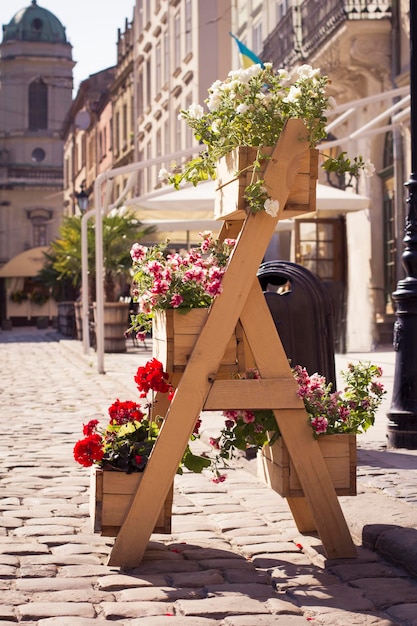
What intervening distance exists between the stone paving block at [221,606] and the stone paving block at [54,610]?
1.11ft

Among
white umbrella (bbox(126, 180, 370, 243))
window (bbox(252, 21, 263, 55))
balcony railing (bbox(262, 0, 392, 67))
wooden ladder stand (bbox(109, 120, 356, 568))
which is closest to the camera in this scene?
wooden ladder stand (bbox(109, 120, 356, 568))

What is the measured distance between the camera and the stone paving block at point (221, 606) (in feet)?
14.9

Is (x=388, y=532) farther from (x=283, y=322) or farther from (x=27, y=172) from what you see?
(x=27, y=172)

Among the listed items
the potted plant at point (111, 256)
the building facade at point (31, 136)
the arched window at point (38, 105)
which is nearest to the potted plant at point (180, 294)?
the potted plant at point (111, 256)

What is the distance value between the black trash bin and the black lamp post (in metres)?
0.55

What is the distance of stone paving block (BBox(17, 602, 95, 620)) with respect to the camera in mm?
4453

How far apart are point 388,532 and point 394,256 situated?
1584cm

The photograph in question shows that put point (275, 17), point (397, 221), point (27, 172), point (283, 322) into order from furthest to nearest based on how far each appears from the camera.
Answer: point (27, 172) → point (275, 17) → point (397, 221) → point (283, 322)

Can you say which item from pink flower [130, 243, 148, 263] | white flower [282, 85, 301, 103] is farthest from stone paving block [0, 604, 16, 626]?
white flower [282, 85, 301, 103]

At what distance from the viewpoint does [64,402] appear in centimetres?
1334

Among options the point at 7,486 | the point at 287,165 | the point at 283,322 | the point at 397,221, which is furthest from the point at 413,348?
the point at 397,221

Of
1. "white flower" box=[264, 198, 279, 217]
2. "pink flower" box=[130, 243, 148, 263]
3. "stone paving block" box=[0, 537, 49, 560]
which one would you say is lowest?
"stone paving block" box=[0, 537, 49, 560]

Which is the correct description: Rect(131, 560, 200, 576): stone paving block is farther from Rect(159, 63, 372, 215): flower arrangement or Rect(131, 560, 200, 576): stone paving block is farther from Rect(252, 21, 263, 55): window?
Rect(252, 21, 263, 55): window

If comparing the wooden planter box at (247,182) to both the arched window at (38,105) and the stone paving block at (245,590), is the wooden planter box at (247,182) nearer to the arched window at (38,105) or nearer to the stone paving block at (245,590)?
the stone paving block at (245,590)
